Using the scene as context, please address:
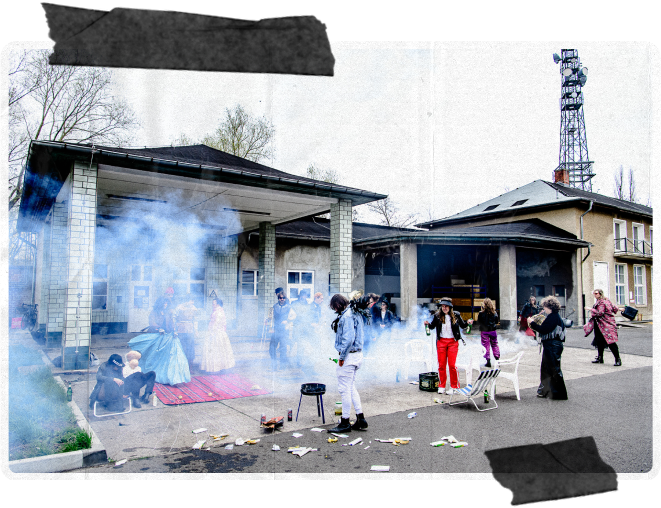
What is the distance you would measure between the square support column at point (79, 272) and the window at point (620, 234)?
31.2 ft

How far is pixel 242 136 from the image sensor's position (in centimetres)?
847

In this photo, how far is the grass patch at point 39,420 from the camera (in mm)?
3738

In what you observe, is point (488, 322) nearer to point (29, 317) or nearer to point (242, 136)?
point (242, 136)

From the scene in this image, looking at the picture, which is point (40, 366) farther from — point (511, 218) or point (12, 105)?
point (511, 218)

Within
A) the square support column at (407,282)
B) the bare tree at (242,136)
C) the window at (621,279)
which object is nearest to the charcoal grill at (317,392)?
the bare tree at (242,136)

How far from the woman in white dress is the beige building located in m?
6.47

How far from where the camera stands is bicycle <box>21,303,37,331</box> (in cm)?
1117

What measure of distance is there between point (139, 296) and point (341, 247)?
649 cm

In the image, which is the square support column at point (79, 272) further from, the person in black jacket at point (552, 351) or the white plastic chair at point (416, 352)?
the person in black jacket at point (552, 351)

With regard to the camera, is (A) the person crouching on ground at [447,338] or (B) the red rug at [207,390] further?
(A) the person crouching on ground at [447,338]

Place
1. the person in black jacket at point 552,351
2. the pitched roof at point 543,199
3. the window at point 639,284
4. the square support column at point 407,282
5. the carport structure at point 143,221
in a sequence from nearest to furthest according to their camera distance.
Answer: the person in black jacket at point 552,351, the window at point 639,284, the carport structure at point 143,221, the pitched roof at point 543,199, the square support column at point 407,282

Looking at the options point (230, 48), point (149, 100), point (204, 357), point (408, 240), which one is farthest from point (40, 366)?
point (408, 240)

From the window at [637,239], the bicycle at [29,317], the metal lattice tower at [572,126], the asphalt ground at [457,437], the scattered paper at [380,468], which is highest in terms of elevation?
the metal lattice tower at [572,126]

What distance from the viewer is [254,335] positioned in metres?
13.0
